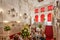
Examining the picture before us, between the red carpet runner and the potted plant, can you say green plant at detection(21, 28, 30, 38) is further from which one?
the red carpet runner

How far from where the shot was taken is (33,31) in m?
3.52

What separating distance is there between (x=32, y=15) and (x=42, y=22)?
Result: 0.34 metres

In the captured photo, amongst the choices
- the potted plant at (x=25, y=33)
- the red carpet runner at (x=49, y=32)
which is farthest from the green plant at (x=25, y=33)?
the red carpet runner at (x=49, y=32)

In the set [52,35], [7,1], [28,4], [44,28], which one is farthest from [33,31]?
[7,1]

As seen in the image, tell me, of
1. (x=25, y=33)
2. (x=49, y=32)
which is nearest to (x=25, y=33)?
(x=25, y=33)

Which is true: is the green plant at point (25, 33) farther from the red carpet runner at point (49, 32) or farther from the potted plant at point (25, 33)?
the red carpet runner at point (49, 32)

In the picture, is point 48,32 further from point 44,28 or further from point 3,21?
point 3,21

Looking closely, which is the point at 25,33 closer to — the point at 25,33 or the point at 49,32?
the point at 25,33

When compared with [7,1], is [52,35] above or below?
below

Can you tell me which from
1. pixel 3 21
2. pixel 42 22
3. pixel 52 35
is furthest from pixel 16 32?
pixel 52 35

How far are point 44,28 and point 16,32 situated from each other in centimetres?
78

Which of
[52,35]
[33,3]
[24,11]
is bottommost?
[52,35]

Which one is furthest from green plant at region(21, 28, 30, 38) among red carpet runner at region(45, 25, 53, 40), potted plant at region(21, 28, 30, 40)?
red carpet runner at region(45, 25, 53, 40)

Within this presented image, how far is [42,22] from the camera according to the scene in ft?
11.2
